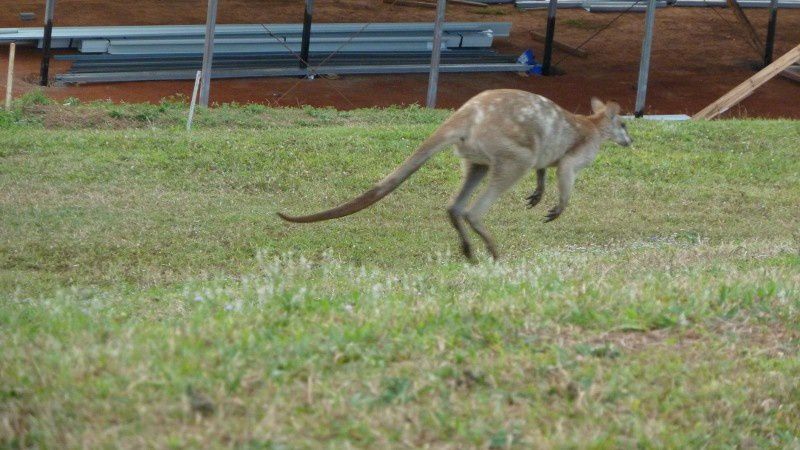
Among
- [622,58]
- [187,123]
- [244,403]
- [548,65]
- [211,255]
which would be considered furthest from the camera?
[622,58]

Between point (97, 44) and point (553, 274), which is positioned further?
point (97, 44)

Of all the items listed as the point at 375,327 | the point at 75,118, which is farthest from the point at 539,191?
the point at 75,118

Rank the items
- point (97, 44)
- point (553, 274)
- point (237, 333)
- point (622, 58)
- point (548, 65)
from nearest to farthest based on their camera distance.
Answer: point (237, 333)
point (553, 274)
point (97, 44)
point (548, 65)
point (622, 58)

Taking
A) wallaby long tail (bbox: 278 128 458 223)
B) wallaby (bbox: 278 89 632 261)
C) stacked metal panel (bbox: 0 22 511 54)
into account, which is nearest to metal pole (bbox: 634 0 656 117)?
stacked metal panel (bbox: 0 22 511 54)

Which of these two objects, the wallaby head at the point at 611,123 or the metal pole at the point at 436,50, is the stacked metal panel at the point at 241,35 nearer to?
the metal pole at the point at 436,50

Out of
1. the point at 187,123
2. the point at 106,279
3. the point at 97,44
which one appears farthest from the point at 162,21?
the point at 106,279

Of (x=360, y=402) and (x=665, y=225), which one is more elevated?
(x=360, y=402)

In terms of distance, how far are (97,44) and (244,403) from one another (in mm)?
19820

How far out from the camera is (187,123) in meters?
17.3

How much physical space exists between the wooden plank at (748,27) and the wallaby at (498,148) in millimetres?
17657

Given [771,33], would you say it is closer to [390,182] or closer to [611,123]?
[611,123]

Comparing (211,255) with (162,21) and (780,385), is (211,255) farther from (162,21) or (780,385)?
Result: (162,21)

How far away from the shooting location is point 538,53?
27.3 meters

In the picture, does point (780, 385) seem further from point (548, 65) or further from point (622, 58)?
point (622, 58)
